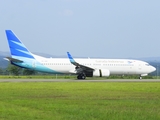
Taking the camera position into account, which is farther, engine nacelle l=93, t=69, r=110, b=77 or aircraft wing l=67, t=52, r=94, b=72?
engine nacelle l=93, t=69, r=110, b=77

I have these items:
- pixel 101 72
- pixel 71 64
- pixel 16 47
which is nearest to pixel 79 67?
pixel 71 64

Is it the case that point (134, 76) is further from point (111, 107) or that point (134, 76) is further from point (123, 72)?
point (111, 107)

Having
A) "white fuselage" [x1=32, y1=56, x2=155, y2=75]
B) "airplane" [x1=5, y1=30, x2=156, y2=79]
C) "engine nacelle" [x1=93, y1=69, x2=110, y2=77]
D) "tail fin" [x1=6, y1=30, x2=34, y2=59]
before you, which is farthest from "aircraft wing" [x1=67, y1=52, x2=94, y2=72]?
"tail fin" [x1=6, y1=30, x2=34, y2=59]

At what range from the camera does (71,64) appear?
49.8m

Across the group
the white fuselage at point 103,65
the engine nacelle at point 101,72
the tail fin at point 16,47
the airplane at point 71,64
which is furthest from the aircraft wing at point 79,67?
the tail fin at point 16,47

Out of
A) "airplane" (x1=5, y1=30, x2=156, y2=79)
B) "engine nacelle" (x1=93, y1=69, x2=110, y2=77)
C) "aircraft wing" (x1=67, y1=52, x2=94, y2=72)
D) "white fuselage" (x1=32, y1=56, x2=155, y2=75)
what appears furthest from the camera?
"white fuselage" (x1=32, y1=56, x2=155, y2=75)

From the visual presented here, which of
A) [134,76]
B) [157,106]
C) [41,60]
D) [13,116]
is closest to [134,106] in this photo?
[157,106]

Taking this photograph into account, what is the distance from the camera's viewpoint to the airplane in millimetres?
48281

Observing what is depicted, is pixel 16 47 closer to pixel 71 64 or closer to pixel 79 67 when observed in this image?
pixel 71 64

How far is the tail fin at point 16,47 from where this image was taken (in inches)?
1902

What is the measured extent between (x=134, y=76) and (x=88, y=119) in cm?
4617

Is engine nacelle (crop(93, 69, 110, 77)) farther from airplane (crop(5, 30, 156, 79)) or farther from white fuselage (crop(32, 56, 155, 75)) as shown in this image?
white fuselage (crop(32, 56, 155, 75))

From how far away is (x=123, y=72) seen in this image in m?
51.9

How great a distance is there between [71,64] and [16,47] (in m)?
7.51
